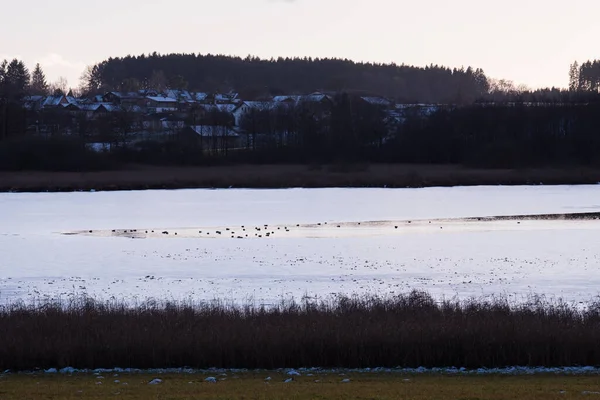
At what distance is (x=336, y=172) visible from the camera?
75125 mm

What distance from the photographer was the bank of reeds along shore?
15.8 meters

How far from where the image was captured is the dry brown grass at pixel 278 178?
208 ft

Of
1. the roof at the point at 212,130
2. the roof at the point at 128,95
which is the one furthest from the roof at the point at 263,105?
the roof at the point at 128,95

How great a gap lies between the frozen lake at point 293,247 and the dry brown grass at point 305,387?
24.0 feet

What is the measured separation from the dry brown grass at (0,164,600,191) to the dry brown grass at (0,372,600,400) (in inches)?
1923

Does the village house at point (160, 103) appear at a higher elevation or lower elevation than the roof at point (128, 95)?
lower

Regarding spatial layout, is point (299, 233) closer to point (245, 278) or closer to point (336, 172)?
point (245, 278)

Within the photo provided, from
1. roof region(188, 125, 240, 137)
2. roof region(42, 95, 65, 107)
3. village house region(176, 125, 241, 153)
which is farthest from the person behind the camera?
roof region(42, 95, 65, 107)

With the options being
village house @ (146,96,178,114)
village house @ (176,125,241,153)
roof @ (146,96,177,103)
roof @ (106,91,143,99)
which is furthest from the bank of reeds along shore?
roof @ (106,91,143,99)

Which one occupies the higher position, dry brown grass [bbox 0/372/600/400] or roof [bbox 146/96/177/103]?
roof [bbox 146/96/177/103]

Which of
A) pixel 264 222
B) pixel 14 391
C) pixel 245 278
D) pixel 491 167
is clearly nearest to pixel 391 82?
pixel 491 167

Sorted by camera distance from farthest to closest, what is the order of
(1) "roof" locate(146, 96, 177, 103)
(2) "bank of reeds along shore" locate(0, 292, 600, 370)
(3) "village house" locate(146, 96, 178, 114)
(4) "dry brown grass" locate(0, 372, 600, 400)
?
(1) "roof" locate(146, 96, 177, 103)
(3) "village house" locate(146, 96, 178, 114)
(2) "bank of reeds along shore" locate(0, 292, 600, 370)
(4) "dry brown grass" locate(0, 372, 600, 400)

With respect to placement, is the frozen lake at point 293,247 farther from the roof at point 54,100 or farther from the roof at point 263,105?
the roof at point 54,100

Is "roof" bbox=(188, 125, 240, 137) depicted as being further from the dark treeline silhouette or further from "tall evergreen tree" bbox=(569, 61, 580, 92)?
"tall evergreen tree" bbox=(569, 61, 580, 92)
